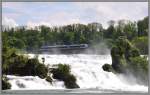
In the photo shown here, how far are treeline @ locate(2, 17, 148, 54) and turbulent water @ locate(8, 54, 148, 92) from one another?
0.18 m

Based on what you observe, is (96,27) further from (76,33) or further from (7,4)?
(7,4)

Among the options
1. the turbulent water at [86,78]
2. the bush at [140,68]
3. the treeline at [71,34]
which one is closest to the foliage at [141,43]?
the treeline at [71,34]

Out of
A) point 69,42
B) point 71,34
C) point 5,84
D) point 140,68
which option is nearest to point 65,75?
point 69,42

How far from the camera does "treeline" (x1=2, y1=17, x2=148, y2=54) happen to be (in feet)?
33.6

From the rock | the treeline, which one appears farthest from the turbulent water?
the treeline

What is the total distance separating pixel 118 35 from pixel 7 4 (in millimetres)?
1456

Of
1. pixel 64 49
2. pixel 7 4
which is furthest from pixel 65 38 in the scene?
pixel 7 4

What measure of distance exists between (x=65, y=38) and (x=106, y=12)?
614 mm

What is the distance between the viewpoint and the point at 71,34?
10273 millimetres

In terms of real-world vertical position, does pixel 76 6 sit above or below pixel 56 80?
above

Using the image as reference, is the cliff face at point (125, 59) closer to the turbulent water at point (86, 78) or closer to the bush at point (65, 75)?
the turbulent water at point (86, 78)

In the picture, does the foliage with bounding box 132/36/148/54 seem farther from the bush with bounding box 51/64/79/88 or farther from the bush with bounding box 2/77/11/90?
the bush with bounding box 2/77/11/90

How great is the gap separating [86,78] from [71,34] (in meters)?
0.59

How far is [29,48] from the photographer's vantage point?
10.2m
